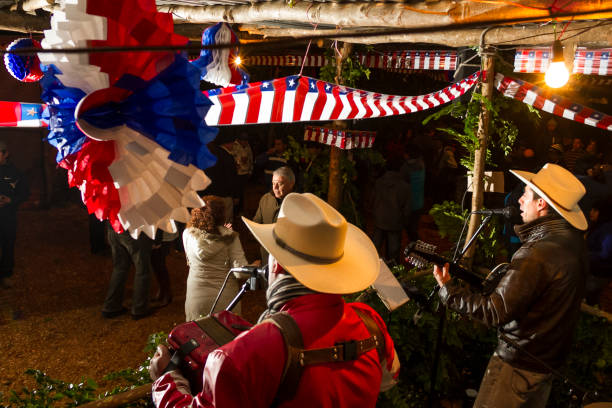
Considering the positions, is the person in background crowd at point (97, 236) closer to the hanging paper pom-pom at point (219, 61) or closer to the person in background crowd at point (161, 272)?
the person in background crowd at point (161, 272)

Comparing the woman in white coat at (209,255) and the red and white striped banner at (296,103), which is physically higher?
the red and white striped banner at (296,103)

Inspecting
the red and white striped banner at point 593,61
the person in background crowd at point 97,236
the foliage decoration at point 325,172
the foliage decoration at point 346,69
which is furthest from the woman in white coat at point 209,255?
the red and white striped banner at point 593,61

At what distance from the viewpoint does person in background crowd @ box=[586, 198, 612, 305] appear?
18.1 ft

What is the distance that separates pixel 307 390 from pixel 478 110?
4.05 meters

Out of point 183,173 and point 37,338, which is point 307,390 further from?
point 37,338

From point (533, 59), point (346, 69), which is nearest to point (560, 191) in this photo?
point (533, 59)

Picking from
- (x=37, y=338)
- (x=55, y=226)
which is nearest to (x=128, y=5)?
(x=37, y=338)

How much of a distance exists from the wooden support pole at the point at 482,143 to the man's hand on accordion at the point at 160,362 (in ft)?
12.5

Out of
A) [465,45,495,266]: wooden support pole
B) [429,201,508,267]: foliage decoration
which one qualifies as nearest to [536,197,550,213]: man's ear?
[465,45,495,266]: wooden support pole

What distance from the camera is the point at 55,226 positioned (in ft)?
30.5

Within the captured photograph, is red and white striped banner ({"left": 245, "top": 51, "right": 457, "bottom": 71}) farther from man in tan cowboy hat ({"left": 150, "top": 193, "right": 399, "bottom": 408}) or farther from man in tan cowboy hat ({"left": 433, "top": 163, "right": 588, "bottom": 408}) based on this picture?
man in tan cowboy hat ({"left": 150, "top": 193, "right": 399, "bottom": 408})

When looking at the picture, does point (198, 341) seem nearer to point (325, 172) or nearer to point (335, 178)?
point (335, 178)

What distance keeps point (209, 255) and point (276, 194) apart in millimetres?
1378

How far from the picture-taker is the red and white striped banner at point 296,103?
13.6 ft
